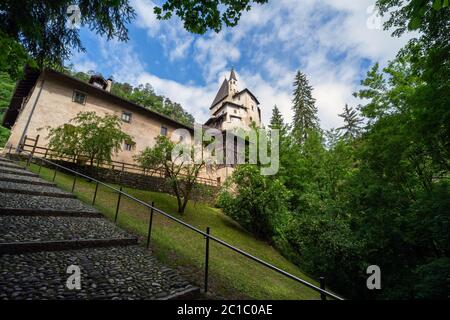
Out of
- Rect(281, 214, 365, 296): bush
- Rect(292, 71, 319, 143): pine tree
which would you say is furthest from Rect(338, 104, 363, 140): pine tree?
Rect(281, 214, 365, 296): bush

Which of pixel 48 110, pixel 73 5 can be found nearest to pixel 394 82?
pixel 73 5

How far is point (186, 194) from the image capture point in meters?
14.5

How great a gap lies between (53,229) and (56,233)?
1.01ft

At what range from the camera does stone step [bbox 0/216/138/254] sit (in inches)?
157

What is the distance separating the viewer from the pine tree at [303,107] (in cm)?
3222

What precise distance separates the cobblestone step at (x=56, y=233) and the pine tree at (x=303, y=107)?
28.6m

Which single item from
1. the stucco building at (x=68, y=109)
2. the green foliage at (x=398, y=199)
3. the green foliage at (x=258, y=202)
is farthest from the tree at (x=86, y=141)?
the green foliage at (x=398, y=199)

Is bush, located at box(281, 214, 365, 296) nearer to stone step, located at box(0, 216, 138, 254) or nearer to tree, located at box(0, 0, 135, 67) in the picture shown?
stone step, located at box(0, 216, 138, 254)

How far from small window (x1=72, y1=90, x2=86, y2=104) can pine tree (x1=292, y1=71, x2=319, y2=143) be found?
83.3ft

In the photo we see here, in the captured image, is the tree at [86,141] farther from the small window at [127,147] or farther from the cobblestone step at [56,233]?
the cobblestone step at [56,233]
